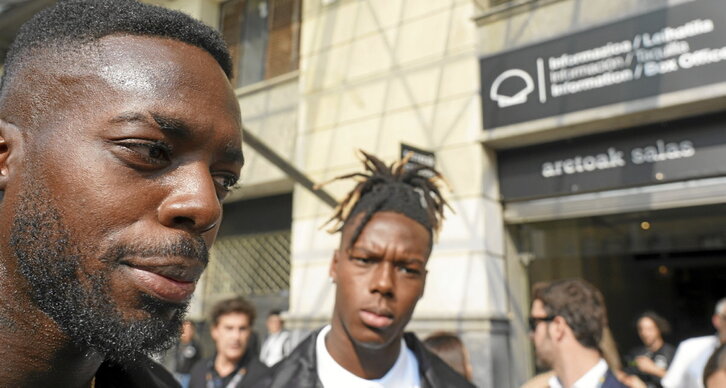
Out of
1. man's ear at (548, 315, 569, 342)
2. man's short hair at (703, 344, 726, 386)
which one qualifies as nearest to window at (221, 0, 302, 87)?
man's ear at (548, 315, 569, 342)

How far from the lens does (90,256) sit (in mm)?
998

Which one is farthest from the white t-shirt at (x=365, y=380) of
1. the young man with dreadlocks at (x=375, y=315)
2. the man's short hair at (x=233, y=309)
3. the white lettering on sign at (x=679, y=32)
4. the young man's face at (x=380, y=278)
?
the white lettering on sign at (x=679, y=32)

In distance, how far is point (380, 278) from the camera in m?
2.54

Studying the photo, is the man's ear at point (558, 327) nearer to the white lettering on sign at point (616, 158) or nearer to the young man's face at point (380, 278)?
the young man's face at point (380, 278)

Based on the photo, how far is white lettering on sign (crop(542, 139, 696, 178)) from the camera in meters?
5.96

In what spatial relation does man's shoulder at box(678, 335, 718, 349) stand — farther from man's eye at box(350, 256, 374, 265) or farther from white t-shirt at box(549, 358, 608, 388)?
man's eye at box(350, 256, 374, 265)

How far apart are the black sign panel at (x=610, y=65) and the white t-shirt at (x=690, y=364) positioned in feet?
8.42

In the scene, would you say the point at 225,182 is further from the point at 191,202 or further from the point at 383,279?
the point at 383,279

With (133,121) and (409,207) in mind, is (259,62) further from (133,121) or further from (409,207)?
(133,121)

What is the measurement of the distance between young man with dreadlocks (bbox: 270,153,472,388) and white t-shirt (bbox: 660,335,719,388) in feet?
10.9

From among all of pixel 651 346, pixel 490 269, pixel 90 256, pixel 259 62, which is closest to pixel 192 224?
pixel 90 256

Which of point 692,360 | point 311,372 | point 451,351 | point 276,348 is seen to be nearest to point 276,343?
point 276,348

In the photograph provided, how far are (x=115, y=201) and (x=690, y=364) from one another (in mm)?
5405

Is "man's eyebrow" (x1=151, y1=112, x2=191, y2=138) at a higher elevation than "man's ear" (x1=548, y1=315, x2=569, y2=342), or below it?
higher
